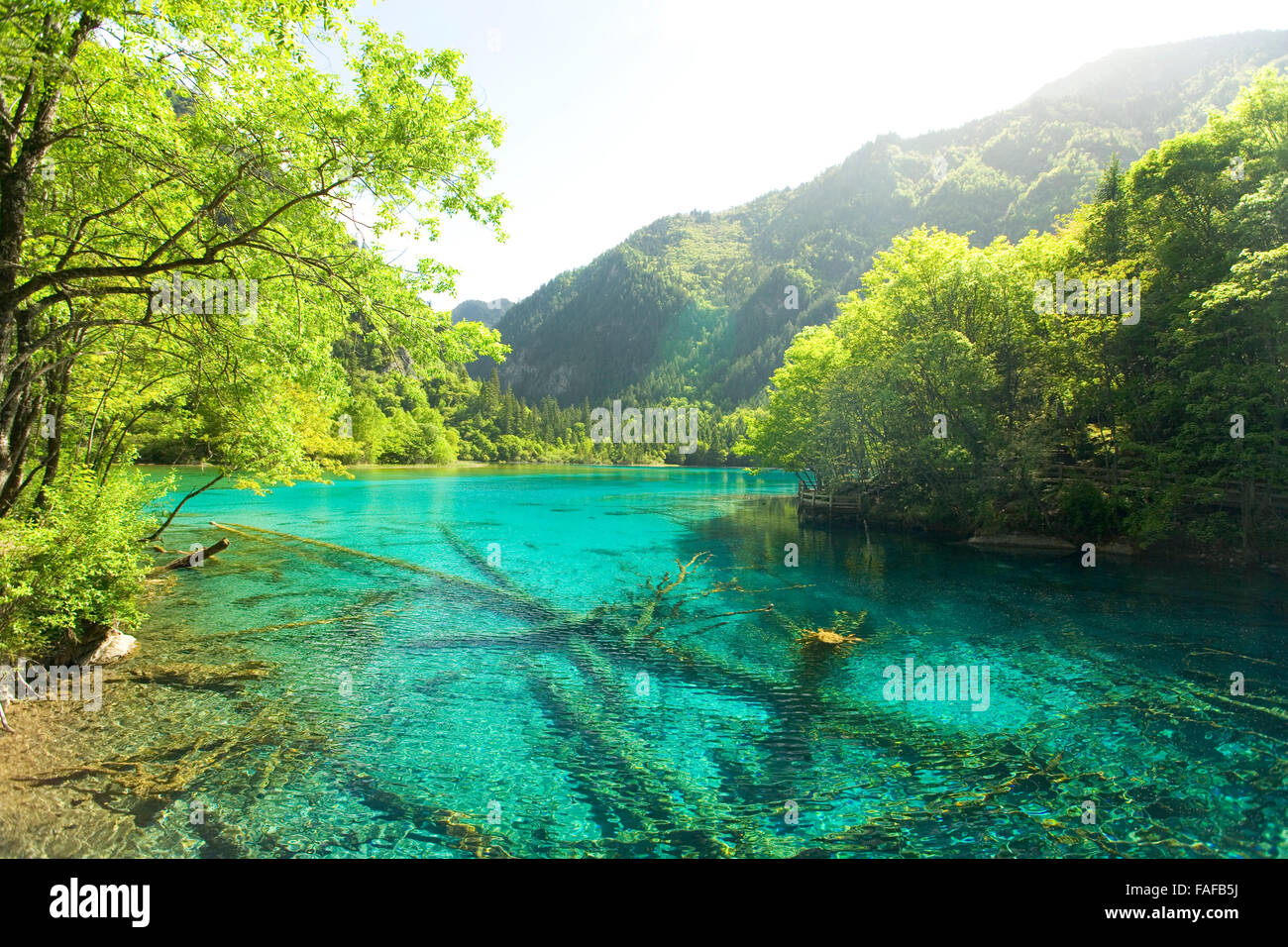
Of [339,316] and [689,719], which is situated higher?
[339,316]

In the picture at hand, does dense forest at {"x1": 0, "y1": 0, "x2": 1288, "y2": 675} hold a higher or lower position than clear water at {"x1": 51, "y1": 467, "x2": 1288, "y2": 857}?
higher

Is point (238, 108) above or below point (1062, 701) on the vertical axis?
above

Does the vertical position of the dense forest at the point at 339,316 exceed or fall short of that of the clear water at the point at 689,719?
it exceeds it

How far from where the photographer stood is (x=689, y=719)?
37.6 feet

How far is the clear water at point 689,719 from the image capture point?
25.4ft

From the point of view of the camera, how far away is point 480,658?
14.6 meters

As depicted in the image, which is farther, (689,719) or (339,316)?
(689,719)

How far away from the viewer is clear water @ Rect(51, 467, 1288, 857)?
7.74 m
